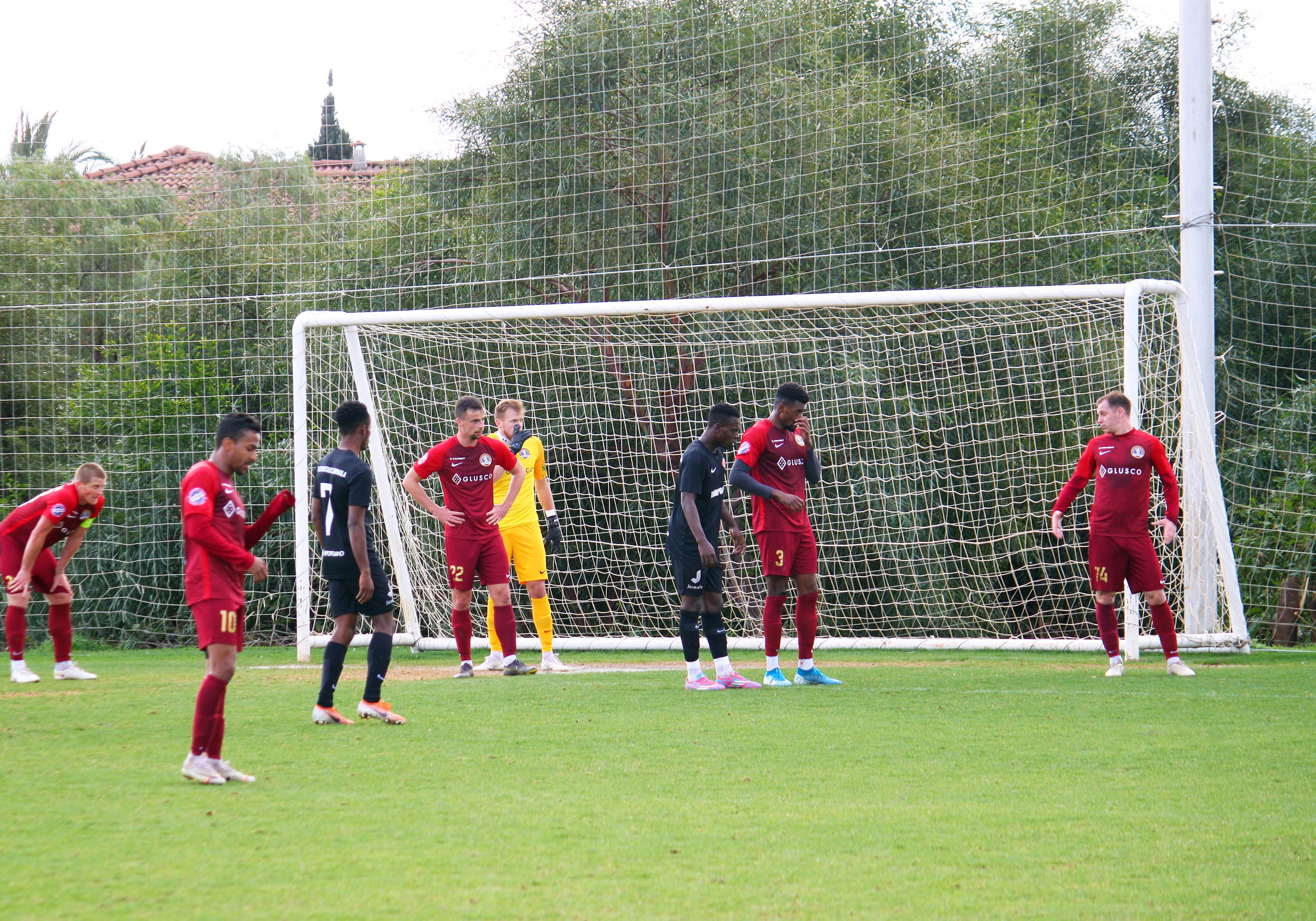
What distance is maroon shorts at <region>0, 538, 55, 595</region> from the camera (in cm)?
977

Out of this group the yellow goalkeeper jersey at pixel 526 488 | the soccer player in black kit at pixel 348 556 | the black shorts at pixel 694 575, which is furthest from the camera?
the yellow goalkeeper jersey at pixel 526 488

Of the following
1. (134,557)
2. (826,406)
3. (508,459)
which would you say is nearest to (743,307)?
(826,406)

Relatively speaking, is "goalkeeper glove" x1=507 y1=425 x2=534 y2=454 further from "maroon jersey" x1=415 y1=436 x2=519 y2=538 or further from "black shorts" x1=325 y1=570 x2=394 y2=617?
"black shorts" x1=325 y1=570 x2=394 y2=617

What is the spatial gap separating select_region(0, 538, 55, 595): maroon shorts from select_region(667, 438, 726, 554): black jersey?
5144 mm

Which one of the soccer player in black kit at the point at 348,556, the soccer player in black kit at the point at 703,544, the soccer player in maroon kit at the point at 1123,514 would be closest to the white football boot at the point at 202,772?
the soccer player in black kit at the point at 348,556


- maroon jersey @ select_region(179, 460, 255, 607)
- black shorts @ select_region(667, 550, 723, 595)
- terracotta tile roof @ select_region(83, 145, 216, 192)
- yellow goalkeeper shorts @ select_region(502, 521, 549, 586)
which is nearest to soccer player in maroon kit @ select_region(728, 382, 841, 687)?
black shorts @ select_region(667, 550, 723, 595)

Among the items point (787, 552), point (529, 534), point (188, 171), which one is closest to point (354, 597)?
point (787, 552)

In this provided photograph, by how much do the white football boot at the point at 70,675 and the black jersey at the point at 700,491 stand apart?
200 inches

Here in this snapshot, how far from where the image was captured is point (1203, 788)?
5.11 meters

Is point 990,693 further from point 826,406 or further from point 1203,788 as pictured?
point 826,406

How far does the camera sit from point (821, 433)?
1295cm

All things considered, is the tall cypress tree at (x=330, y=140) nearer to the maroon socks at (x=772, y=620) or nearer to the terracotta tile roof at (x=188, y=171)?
the terracotta tile roof at (x=188, y=171)

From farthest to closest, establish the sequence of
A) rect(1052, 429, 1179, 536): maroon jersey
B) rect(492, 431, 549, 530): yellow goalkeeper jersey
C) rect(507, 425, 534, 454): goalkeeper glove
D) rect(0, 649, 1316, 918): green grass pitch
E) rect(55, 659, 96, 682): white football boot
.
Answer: rect(492, 431, 549, 530): yellow goalkeeper jersey → rect(507, 425, 534, 454): goalkeeper glove → rect(55, 659, 96, 682): white football boot → rect(1052, 429, 1179, 536): maroon jersey → rect(0, 649, 1316, 918): green grass pitch

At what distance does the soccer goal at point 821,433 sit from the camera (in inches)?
459
